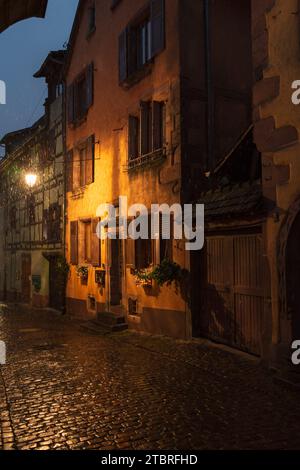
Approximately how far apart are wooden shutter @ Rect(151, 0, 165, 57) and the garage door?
15.9 feet

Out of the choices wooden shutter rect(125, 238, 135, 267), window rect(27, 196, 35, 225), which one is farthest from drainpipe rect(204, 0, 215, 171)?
window rect(27, 196, 35, 225)

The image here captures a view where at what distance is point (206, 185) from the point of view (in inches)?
409

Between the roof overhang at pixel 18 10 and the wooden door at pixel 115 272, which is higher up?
the roof overhang at pixel 18 10

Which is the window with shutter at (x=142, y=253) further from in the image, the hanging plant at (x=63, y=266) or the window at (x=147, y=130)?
the hanging plant at (x=63, y=266)

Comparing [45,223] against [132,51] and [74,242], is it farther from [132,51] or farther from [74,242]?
[132,51]

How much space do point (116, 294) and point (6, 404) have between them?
25.2ft

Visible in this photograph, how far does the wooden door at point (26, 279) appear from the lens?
898 inches

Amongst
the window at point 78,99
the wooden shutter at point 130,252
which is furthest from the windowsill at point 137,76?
the wooden shutter at point 130,252

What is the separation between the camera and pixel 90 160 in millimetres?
15078

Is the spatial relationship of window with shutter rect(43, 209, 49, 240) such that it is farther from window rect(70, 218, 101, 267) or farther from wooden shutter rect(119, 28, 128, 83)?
wooden shutter rect(119, 28, 128, 83)

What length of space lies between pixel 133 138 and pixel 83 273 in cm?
515

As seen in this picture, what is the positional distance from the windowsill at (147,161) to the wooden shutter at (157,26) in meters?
2.43

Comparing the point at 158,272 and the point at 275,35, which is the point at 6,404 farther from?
the point at 275,35

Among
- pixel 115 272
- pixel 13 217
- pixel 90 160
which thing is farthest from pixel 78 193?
pixel 13 217
